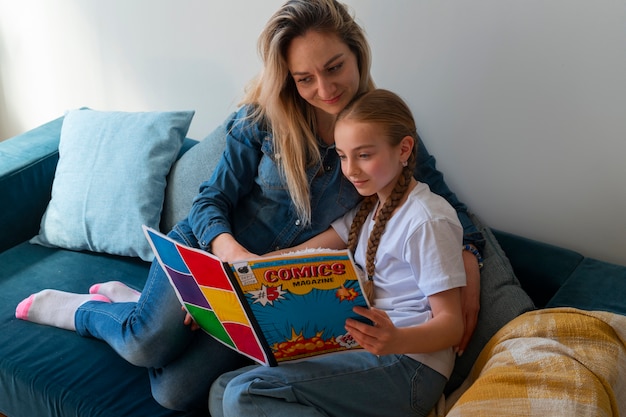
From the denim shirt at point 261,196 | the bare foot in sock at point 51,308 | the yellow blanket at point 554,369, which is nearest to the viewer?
the yellow blanket at point 554,369

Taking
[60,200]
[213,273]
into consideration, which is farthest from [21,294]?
[213,273]

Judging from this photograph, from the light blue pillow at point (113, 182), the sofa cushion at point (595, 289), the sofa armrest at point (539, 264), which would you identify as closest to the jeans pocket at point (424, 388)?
the sofa cushion at point (595, 289)

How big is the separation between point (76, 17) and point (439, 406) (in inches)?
76.6

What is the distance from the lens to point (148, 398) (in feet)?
5.05

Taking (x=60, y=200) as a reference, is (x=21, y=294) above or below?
below

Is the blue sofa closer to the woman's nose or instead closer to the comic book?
the comic book

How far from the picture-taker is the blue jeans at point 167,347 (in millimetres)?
1515

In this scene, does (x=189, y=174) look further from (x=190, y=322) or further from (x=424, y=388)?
(x=424, y=388)

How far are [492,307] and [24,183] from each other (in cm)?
150

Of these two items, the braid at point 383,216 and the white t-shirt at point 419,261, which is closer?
the white t-shirt at point 419,261

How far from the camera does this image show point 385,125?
4.40ft

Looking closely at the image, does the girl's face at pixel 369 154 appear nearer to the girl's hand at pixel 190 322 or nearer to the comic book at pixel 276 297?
the comic book at pixel 276 297

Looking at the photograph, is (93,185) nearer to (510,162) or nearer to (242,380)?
(242,380)

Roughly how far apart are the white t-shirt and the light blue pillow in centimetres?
86
